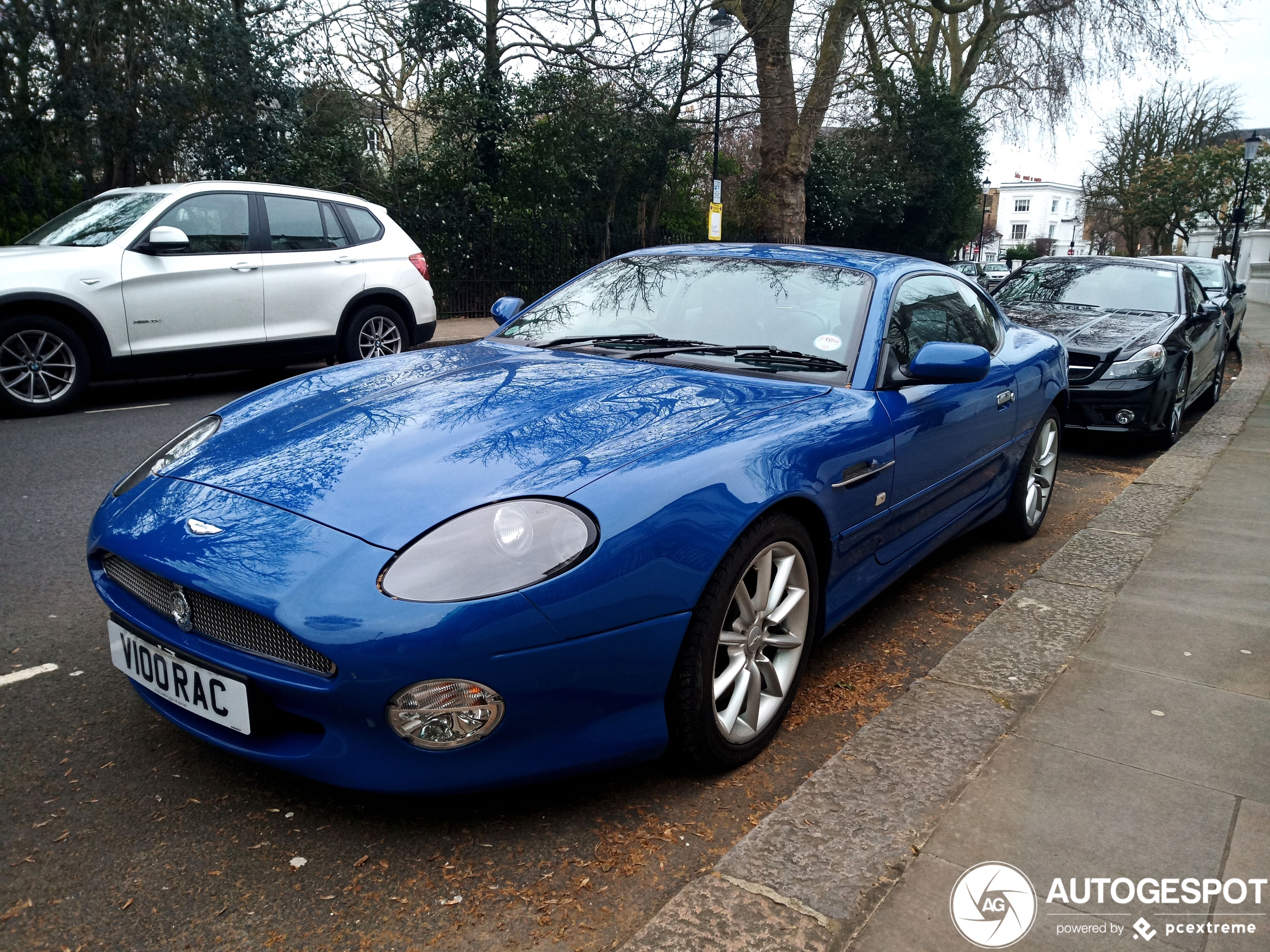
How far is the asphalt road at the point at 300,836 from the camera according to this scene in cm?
198

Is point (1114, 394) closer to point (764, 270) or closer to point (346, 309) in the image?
point (764, 270)

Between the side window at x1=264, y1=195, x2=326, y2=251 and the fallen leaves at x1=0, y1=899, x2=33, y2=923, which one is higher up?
the side window at x1=264, y1=195, x2=326, y2=251

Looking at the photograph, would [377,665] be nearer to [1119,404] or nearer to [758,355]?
[758,355]

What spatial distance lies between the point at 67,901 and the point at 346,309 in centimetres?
717

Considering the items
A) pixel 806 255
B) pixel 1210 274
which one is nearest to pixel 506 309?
pixel 806 255

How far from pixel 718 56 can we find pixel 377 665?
15484 mm

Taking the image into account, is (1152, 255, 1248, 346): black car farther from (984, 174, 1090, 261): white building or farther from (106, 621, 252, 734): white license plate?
(984, 174, 1090, 261): white building

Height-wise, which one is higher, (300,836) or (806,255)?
(806,255)

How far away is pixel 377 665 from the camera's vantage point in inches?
79.4

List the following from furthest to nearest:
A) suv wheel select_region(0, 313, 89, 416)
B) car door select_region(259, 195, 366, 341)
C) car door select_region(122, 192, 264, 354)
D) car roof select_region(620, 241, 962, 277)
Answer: car door select_region(259, 195, 366, 341), car door select_region(122, 192, 264, 354), suv wheel select_region(0, 313, 89, 416), car roof select_region(620, 241, 962, 277)

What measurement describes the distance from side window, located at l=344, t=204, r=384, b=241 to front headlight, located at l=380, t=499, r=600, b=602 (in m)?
7.33

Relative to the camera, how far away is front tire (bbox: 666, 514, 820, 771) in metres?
2.38

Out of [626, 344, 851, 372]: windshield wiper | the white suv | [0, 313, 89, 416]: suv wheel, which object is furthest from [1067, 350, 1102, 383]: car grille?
[0, 313, 89, 416]: suv wheel

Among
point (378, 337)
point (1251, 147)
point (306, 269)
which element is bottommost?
point (378, 337)
